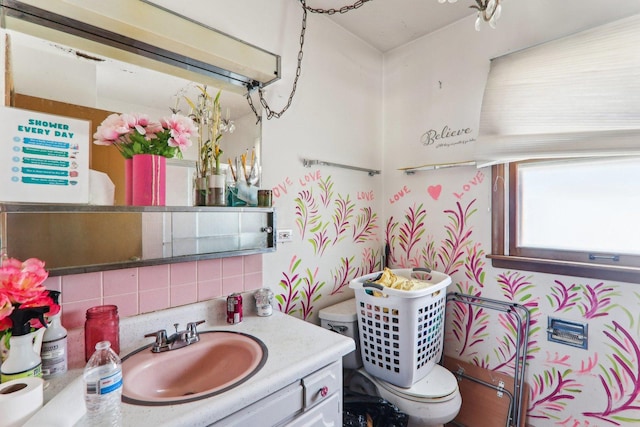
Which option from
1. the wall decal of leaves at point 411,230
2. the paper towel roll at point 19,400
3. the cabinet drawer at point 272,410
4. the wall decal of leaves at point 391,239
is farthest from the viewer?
the wall decal of leaves at point 391,239

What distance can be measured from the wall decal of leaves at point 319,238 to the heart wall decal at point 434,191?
2.35 feet

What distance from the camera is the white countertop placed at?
0.71 metres

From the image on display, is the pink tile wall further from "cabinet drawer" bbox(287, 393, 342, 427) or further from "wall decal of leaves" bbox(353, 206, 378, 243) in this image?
"wall decal of leaves" bbox(353, 206, 378, 243)

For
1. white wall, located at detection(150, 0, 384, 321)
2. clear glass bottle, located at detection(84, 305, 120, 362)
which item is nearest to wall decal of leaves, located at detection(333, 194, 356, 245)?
white wall, located at detection(150, 0, 384, 321)

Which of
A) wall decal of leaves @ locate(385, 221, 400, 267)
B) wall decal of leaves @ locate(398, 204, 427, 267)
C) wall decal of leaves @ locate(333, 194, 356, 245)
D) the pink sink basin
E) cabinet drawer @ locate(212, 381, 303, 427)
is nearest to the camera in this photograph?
cabinet drawer @ locate(212, 381, 303, 427)

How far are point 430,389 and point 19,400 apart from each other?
1.51m

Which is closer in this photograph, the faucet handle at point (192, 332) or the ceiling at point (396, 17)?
the faucet handle at point (192, 332)

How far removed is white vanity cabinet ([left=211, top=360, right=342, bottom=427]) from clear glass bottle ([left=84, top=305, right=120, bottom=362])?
49 cm

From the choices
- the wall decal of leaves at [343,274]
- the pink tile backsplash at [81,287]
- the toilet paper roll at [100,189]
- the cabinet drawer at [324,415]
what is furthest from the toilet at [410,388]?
the toilet paper roll at [100,189]

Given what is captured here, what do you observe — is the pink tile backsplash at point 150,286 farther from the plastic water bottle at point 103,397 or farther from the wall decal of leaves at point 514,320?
the wall decal of leaves at point 514,320

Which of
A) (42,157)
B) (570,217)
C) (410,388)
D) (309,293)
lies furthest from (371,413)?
(42,157)

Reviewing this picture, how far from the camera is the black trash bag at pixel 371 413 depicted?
135 cm

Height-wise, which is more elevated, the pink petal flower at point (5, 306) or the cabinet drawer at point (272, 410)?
the pink petal flower at point (5, 306)

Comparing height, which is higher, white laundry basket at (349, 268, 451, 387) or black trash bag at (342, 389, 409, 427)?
white laundry basket at (349, 268, 451, 387)
